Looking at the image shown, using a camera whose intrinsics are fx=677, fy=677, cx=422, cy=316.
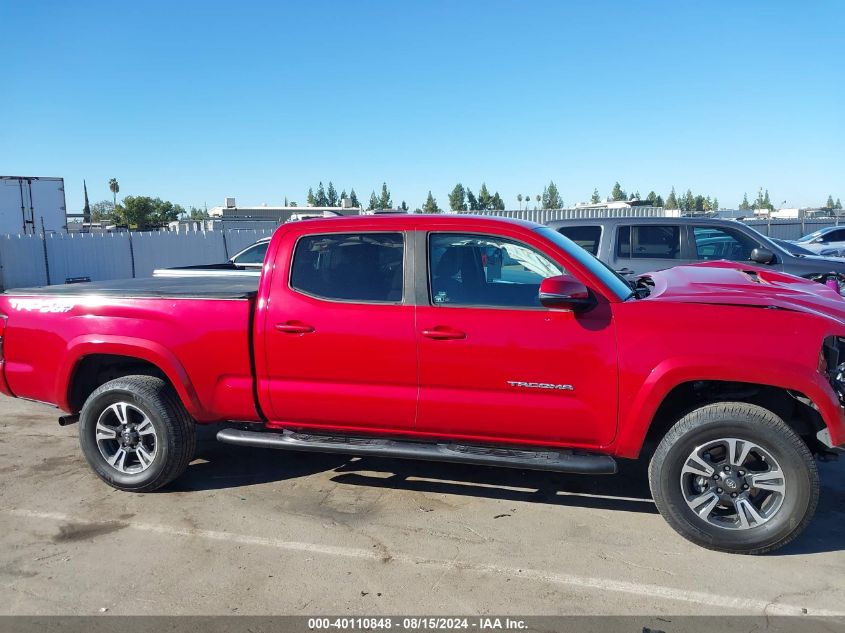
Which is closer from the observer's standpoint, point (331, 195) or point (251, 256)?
point (251, 256)

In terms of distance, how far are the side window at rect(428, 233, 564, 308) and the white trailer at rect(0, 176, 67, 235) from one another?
2364cm

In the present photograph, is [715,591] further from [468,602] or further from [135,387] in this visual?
[135,387]

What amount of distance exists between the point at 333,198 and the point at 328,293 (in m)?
97.9

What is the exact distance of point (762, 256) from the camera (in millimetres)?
7699

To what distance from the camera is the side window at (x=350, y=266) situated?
172 inches

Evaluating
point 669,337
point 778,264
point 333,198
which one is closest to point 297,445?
point 669,337

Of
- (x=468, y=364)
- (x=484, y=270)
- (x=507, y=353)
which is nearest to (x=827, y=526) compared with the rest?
(x=507, y=353)

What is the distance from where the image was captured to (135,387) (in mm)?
4668

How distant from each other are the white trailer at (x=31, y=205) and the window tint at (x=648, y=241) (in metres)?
22.0

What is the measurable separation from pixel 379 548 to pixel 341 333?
1.32 meters

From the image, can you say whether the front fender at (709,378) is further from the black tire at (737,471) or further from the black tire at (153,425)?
the black tire at (153,425)

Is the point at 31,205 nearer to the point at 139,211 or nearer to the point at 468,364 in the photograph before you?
the point at 468,364

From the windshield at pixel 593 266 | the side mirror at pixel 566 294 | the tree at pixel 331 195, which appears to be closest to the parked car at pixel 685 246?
the windshield at pixel 593 266

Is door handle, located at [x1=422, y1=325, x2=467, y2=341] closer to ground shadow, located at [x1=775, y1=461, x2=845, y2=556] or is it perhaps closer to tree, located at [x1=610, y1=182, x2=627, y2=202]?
ground shadow, located at [x1=775, y1=461, x2=845, y2=556]
